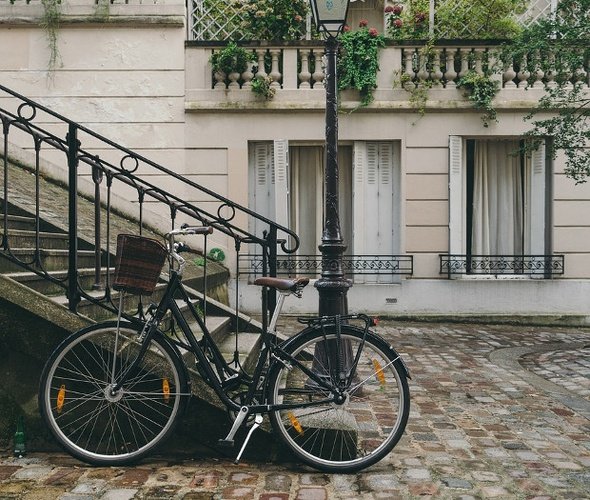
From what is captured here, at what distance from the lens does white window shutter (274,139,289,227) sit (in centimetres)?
1198

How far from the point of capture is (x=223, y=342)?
19.6 ft

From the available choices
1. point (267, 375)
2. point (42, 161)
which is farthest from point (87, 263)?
point (42, 161)

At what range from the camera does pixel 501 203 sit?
12.5 metres

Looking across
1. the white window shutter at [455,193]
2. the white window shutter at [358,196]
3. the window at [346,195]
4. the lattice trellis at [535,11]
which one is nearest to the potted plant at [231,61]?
the window at [346,195]

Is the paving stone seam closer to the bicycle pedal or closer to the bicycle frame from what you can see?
the bicycle frame

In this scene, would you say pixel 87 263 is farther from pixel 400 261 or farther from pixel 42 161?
pixel 400 261

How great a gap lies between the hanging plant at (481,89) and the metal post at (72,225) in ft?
28.3

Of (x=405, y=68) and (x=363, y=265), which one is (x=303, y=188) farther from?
(x=405, y=68)

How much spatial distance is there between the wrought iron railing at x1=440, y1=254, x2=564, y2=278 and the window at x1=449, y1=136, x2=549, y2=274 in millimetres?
18

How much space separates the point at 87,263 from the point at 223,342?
1459 millimetres

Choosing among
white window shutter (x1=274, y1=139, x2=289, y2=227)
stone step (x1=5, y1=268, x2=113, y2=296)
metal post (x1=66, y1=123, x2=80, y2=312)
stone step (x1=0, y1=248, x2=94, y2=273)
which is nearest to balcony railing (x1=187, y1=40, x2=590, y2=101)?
white window shutter (x1=274, y1=139, x2=289, y2=227)

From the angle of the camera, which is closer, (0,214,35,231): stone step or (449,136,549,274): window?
(0,214,35,231): stone step

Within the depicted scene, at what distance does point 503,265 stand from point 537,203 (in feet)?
4.06

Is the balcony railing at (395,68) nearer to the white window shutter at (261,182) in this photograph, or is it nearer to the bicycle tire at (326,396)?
the white window shutter at (261,182)
